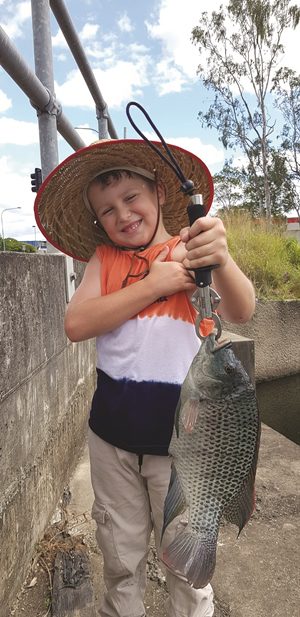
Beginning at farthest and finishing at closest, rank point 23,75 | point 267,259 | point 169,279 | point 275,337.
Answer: point 267,259
point 275,337
point 23,75
point 169,279

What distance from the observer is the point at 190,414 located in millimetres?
1042

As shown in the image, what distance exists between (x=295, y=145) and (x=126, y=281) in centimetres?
2595

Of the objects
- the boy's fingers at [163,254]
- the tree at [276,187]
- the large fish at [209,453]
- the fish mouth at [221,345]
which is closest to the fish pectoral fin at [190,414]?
the large fish at [209,453]

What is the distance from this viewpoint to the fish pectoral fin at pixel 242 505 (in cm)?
108

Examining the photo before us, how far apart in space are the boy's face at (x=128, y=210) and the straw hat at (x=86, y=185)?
0.07 metres

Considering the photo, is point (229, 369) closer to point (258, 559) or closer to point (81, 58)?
point (258, 559)

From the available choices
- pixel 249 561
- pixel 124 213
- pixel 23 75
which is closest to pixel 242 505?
pixel 124 213

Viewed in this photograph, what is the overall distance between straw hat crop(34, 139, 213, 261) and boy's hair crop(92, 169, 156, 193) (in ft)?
0.05

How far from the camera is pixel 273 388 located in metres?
7.03

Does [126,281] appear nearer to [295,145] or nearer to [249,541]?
[249,541]

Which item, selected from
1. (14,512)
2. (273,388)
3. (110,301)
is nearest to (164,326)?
(110,301)

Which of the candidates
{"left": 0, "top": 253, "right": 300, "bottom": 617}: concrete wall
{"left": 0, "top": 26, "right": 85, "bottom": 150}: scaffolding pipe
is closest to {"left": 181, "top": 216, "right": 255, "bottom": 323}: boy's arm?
{"left": 0, "top": 253, "right": 300, "bottom": 617}: concrete wall

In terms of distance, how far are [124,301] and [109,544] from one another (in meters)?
0.76

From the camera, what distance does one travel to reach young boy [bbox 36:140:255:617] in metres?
1.44
